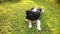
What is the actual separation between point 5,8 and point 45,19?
5.04 feet

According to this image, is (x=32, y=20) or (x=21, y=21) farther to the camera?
(x=21, y=21)

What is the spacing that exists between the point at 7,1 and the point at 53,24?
221 cm

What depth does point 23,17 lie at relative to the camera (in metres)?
4.70

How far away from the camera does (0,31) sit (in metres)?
4.09

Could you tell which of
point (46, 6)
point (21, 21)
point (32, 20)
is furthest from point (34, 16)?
point (46, 6)

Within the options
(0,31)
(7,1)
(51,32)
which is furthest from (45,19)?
(7,1)

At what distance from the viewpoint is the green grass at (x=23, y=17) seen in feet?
13.5

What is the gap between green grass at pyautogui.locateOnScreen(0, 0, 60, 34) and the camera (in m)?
4.12

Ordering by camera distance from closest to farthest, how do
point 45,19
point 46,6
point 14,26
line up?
point 14,26 → point 45,19 → point 46,6

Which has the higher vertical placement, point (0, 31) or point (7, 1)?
point (7, 1)

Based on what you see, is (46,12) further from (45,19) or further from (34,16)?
(34,16)

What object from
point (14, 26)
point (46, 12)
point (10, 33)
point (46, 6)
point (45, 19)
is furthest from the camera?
point (46, 6)

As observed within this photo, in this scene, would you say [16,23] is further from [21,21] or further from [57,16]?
[57,16]

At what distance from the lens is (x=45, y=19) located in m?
4.64
